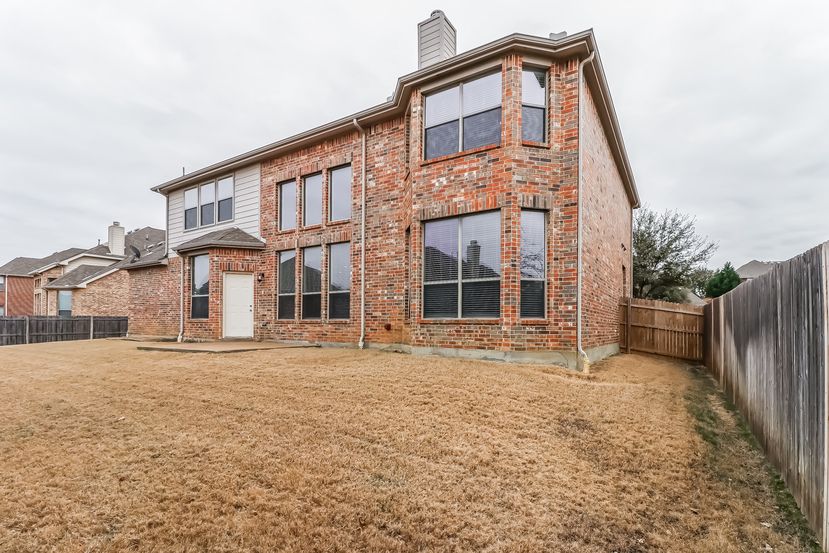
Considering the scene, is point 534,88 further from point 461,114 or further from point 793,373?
point 793,373

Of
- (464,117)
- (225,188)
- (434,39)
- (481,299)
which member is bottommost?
(481,299)

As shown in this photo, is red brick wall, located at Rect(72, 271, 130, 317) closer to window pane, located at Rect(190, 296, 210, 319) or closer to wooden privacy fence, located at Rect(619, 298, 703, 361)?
window pane, located at Rect(190, 296, 210, 319)

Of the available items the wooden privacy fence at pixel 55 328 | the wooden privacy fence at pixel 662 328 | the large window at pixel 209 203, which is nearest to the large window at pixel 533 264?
the wooden privacy fence at pixel 662 328

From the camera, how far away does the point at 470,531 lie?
106 inches

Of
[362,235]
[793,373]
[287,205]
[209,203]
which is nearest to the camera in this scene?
[793,373]

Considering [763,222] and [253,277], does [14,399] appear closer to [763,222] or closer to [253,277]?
Result: [253,277]

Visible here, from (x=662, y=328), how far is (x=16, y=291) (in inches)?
1894

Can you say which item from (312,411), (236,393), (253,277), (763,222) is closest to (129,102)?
(253,277)

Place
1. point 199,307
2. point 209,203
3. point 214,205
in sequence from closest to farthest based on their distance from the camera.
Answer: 1. point 199,307
2. point 214,205
3. point 209,203

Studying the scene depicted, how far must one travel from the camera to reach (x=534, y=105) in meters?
8.22

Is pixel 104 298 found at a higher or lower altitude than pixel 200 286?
lower

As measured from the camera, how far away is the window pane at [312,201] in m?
12.0

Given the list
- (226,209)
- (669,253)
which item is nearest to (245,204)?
(226,209)

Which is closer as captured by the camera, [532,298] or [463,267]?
[532,298]
